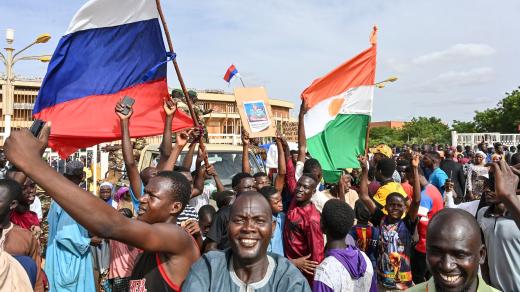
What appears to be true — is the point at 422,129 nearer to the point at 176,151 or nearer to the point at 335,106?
the point at 335,106

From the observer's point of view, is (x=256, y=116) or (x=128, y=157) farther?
(x=256, y=116)

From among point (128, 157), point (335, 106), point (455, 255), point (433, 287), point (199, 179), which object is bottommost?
point (433, 287)

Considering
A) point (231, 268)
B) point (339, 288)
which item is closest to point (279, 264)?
point (231, 268)

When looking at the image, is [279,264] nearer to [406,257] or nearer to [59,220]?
[406,257]

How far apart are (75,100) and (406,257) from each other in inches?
145

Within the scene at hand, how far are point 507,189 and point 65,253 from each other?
3.67 meters

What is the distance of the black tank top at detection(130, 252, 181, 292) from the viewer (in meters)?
2.39

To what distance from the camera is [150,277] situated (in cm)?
244

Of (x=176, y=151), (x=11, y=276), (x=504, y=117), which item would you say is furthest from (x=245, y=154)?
(x=504, y=117)

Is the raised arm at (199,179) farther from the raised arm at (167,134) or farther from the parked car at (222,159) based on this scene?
the parked car at (222,159)

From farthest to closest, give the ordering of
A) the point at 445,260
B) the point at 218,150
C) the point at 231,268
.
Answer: the point at 218,150 → the point at 231,268 → the point at 445,260

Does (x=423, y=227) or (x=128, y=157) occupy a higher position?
(x=128, y=157)

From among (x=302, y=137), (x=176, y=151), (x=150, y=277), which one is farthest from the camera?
(x=302, y=137)

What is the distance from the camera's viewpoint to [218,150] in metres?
7.02
